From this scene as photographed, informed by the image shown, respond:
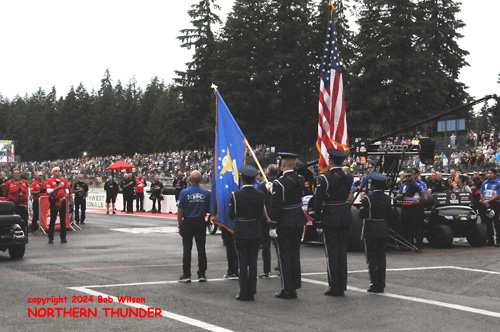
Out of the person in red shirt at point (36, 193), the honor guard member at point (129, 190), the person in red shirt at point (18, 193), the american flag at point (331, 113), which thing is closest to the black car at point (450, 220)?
the american flag at point (331, 113)

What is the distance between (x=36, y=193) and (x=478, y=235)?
1245 cm

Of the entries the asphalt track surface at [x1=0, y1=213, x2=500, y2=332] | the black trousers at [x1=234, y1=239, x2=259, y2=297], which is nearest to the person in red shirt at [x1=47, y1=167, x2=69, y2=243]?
the asphalt track surface at [x1=0, y1=213, x2=500, y2=332]

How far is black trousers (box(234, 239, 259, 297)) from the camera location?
8680mm

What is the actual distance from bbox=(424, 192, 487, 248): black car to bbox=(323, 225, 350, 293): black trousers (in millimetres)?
6927

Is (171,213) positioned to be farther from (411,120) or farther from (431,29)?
(431,29)

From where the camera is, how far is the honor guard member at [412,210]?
14.6 m

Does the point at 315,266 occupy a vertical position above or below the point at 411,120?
below

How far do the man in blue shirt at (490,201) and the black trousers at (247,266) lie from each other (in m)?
8.95

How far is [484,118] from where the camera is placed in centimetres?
13312

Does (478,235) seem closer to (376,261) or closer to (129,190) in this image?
(376,261)

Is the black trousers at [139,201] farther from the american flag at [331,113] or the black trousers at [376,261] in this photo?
the black trousers at [376,261]

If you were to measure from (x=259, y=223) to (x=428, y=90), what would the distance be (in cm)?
4849

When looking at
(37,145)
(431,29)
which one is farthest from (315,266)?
(37,145)

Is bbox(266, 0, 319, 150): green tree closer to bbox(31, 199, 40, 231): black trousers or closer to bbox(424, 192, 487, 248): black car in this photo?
bbox(31, 199, 40, 231): black trousers
